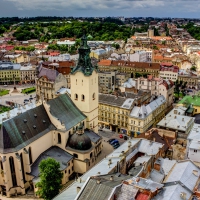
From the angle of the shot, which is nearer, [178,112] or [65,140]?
[65,140]

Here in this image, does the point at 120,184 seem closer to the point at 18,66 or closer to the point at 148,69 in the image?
the point at 148,69

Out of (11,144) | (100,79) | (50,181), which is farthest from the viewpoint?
(100,79)

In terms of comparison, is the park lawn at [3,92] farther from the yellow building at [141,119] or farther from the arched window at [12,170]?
the arched window at [12,170]

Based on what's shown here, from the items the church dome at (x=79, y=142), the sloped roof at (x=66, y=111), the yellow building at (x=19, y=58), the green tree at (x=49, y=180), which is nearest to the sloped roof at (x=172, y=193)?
the green tree at (x=49, y=180)

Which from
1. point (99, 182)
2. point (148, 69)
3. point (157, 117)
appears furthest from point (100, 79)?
point (99, 182)

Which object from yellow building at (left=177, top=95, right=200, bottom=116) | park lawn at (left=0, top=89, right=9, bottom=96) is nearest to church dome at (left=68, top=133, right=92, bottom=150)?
yellow building at (left=177, top=95, right=200, bottom=116)

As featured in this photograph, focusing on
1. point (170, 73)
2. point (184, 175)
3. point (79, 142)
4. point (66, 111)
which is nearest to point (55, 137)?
point (79, 142)

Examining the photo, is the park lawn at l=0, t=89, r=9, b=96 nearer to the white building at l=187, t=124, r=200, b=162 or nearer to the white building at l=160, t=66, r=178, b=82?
the white building at l=160, t=66, r=178, b=82

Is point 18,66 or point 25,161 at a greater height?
point 18,66
